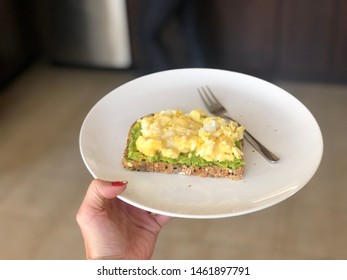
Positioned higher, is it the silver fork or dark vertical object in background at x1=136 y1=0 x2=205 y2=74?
the silver fork

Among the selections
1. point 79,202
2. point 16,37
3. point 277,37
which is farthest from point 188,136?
point 16,37

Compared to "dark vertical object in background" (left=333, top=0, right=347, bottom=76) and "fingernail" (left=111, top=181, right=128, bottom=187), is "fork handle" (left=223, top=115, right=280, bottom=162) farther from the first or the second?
"dark vertical object in background" (left=333, top=0, right=347, bottom=76)

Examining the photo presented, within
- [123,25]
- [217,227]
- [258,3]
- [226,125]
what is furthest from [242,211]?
[123,25]

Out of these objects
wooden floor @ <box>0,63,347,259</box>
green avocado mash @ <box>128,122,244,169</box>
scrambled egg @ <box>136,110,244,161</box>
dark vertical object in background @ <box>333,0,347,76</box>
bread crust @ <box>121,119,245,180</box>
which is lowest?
wooden floor @ <box>0,63,347,259</box>

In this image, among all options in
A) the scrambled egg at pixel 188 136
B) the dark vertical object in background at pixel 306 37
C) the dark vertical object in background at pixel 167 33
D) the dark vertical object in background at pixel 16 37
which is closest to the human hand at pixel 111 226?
the scrambled egg at pixel 188 136

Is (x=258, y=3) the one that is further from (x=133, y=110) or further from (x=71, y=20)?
(x=133, y=110)

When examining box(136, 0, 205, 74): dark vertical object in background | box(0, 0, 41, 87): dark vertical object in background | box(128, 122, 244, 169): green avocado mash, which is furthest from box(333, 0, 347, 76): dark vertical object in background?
box(0, 0, 41, 87): dark vertical object in background

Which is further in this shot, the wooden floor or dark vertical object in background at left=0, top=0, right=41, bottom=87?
dark vertical object in background at left=0, top=0, right=41, bottom=87
